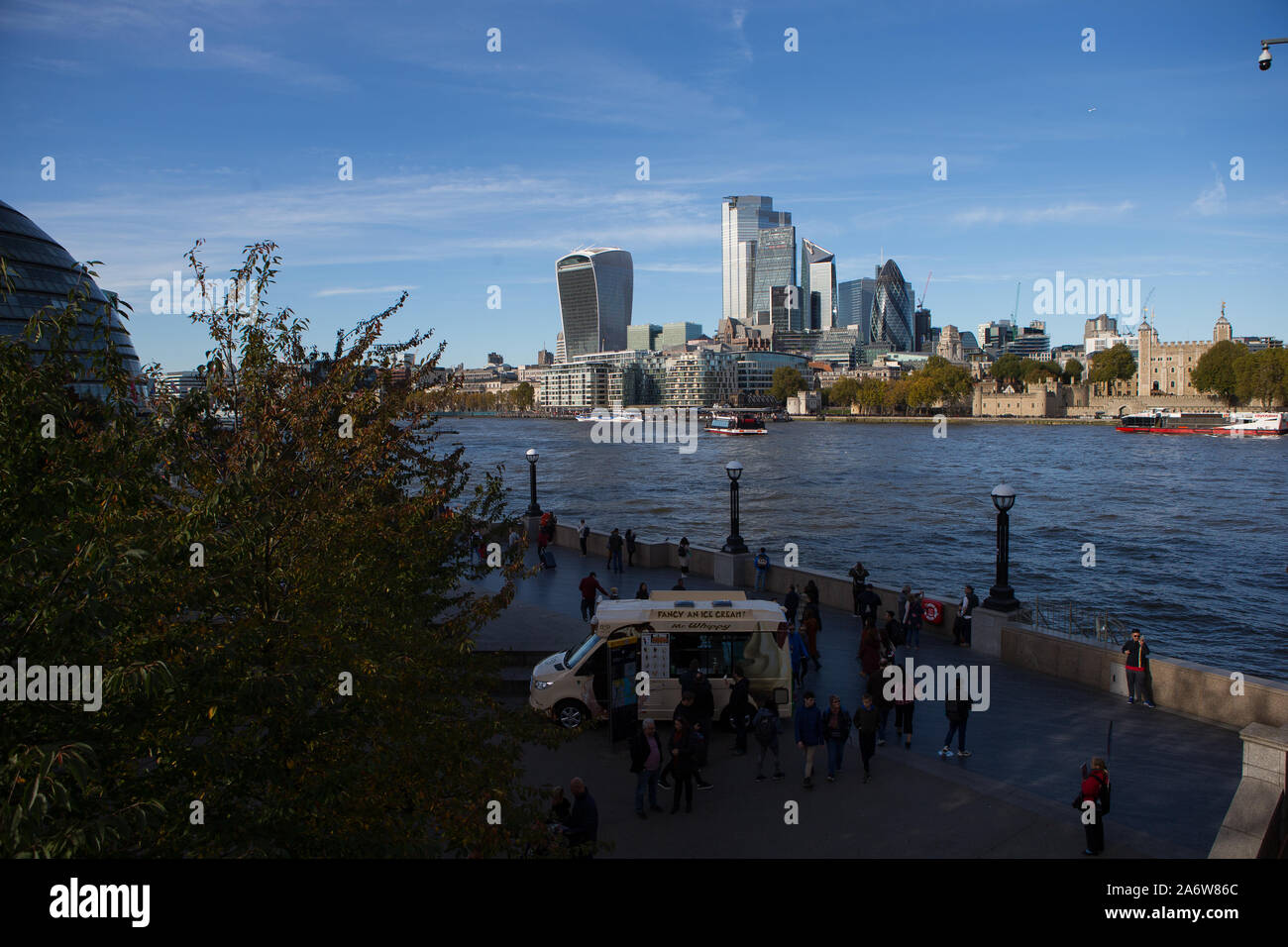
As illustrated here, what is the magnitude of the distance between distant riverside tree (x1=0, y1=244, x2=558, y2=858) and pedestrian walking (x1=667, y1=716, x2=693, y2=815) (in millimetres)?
2197

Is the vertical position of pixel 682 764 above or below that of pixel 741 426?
below

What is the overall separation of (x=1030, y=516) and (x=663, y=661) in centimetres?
3983

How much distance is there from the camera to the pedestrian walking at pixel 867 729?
891cm

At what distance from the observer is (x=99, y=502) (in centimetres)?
471

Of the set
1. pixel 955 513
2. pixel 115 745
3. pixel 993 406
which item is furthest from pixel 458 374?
pixel 993 406

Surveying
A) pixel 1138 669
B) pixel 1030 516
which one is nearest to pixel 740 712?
pixel 1138 669

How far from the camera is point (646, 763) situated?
8227mm

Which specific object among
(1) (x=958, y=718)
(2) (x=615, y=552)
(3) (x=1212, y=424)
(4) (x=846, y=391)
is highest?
(4) (x=846, y=391)

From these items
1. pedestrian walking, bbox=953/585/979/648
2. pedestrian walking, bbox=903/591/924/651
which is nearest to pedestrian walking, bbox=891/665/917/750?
pedestrian walking, bbox=903/591/924/651

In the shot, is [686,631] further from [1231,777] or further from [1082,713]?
[1231,777]

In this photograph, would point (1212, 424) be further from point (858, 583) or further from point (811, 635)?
point (811, 635)

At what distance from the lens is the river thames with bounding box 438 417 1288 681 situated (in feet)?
86.4
